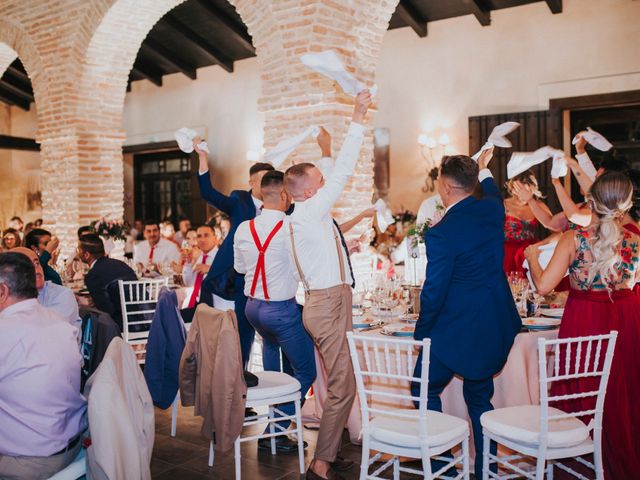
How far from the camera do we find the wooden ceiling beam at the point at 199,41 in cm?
1132

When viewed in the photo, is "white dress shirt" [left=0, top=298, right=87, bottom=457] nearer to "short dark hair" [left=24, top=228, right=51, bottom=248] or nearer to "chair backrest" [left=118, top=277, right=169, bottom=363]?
"chair backrest" [left=118, top=277, right=169, bottom=363]

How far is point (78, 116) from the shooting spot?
28.9 ft

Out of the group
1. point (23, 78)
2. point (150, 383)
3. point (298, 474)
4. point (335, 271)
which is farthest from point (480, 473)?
point (23, 78)

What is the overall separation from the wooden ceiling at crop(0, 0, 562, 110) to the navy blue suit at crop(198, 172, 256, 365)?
603 centimetres

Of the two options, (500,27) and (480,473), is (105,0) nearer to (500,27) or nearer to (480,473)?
(500,27)

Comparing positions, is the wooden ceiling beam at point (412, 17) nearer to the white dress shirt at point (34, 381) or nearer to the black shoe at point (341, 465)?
the black shoe at point (341, 465)

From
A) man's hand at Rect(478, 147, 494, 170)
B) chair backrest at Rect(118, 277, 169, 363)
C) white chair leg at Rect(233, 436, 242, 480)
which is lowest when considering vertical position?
white chair leg at Rect(233, 436, 242, 480)

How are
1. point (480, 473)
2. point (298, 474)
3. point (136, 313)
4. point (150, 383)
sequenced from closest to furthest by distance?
point (480, 473)
point (298, 474)
point (150, 383)
point (136, 313)

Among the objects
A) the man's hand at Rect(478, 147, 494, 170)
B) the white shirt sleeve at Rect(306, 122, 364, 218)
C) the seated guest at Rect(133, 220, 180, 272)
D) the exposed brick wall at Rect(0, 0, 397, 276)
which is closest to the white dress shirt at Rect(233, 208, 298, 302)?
the white shirt sleeve at Rect(306, 122, 364, 218)

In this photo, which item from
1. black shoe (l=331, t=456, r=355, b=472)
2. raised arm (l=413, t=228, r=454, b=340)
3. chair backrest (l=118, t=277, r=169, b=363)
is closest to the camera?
raised arm (l=413, t=228, r=454, b=340)

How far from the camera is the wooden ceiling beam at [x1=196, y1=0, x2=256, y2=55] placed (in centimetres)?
1056

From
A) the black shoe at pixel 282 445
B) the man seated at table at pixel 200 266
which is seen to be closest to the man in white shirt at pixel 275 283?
the black shoe at pixel 282 445

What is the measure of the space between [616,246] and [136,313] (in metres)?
3.98

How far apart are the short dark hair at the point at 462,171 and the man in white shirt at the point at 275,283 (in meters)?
1.07
